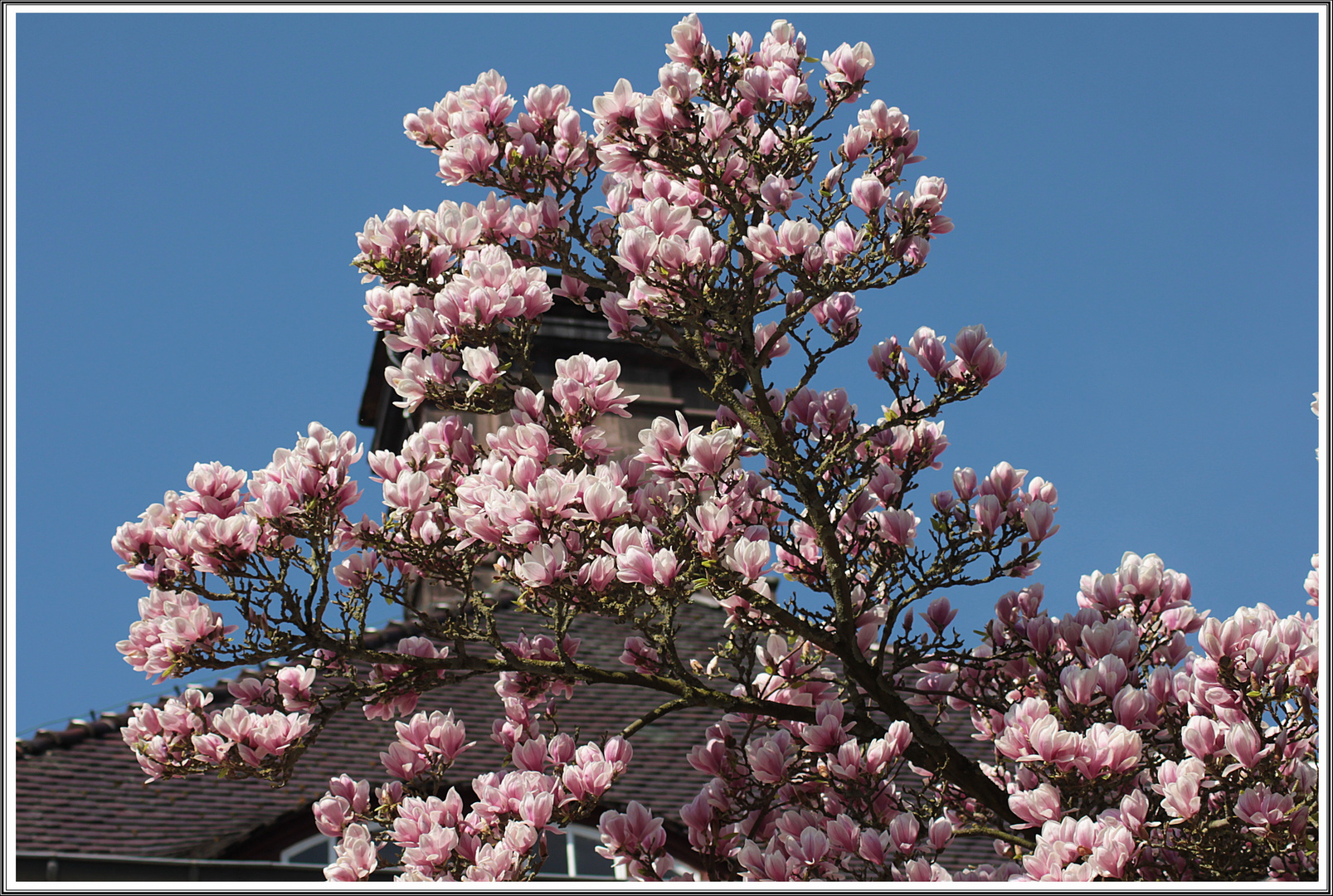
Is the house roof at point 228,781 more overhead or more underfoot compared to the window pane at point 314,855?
more overhead

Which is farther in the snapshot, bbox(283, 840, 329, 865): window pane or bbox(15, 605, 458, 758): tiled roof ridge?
bbox(15, 605, 458, 758): tiled roof ridge

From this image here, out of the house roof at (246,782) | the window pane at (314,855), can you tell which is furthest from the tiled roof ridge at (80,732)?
the window pane at (314,855)

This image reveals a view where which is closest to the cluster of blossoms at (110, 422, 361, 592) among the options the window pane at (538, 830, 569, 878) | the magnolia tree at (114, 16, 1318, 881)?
the magnolia tree at (114, 16, 1318, 881)

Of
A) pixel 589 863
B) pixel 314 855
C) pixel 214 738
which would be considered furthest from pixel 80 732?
pixel 214 738

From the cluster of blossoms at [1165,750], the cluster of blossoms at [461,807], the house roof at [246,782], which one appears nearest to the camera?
the cluster of blossoms at [1165,750]

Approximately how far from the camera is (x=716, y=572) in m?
4.67

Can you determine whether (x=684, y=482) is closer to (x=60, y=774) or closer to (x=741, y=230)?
(x=741, y=230)

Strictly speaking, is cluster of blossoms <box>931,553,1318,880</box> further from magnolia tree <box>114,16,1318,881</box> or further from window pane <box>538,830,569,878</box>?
window pane <box>538,830,569,878</box>

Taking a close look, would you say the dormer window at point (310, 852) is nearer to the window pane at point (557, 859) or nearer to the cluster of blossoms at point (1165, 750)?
the window pane at point (557, 859)

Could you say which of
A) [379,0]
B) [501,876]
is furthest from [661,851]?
[379,0]

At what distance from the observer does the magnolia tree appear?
4.44 m

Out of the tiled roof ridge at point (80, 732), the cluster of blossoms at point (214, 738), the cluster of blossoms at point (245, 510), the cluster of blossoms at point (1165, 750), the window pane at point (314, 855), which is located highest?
the tiled roof ridge at point (80, 732)

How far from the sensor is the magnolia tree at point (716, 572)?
444cm

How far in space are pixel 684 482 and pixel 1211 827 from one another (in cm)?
220
